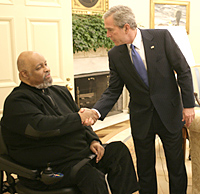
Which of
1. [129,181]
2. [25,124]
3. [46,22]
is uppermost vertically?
[46,22]

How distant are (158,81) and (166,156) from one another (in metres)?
0.60

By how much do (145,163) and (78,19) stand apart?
10.7ft

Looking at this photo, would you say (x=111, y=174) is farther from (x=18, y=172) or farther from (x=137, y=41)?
(x=137, y=41)

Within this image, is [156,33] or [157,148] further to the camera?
[157,148]

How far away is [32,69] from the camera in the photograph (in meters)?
2.05

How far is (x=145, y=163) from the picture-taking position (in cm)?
231

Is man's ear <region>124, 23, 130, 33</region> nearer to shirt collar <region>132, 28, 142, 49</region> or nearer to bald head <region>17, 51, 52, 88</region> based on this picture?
shirt collar <region>132, 28, 142, 49</region>

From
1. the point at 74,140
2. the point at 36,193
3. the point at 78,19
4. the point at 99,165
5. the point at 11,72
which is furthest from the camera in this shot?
the point at 78,19

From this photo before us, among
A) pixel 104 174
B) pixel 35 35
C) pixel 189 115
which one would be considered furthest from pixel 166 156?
pixel 35 35

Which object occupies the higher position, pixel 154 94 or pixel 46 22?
pixel 46 22

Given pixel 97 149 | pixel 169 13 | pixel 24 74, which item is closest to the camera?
pixel 24 74

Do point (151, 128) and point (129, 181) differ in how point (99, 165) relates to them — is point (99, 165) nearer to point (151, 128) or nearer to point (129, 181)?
point (129, 181)

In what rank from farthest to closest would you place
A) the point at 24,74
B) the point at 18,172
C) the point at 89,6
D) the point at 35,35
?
the point at 89,6
the point at 35,35
the point at 24,74
the point at 18,172

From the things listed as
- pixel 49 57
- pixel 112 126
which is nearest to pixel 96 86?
pixel 112 126
